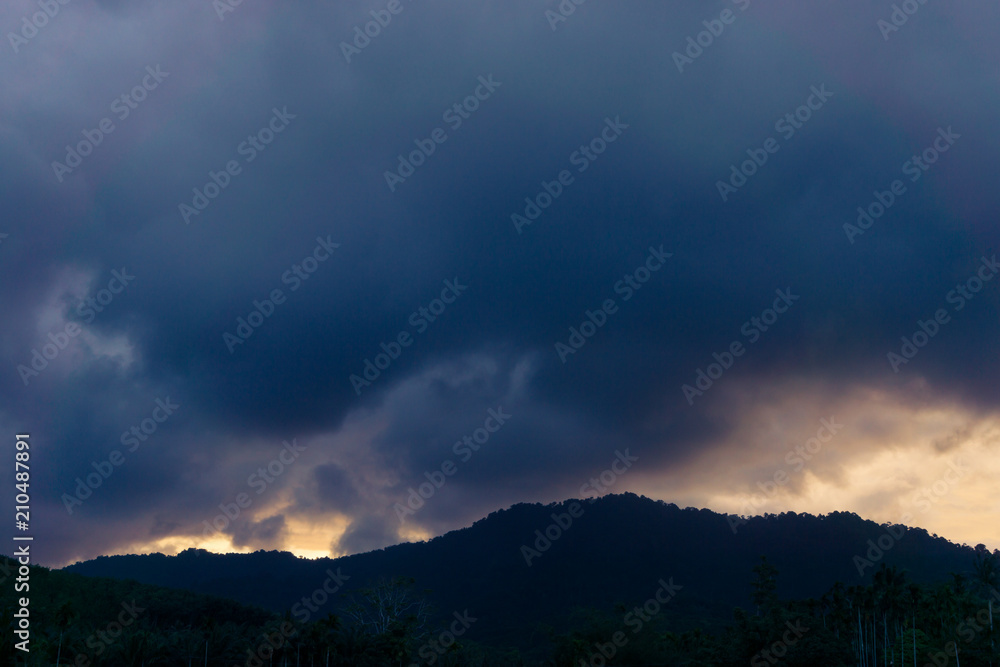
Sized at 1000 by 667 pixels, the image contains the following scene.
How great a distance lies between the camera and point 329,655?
97.9m

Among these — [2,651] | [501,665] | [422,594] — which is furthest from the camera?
[501,665]

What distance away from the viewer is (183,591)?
142m

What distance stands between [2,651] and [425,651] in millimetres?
76698

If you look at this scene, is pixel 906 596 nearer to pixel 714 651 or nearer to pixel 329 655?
pixel 714 651

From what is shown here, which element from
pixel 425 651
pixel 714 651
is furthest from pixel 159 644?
pixel 714 651

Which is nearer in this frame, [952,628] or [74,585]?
[952,628]

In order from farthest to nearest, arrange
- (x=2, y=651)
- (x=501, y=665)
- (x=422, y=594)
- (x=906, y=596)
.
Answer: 1. (x=501, y=665)
2. (x=422, y=594)
3. (x=906, y=596)
4. (x=2, y=651)

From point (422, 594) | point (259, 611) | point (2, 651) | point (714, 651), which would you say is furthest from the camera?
point (259, 611)

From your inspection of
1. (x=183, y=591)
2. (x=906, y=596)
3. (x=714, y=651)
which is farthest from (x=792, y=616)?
(x=183, y=591)

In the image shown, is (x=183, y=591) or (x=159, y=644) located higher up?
(x=183, y=591)

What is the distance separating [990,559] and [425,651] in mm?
79115

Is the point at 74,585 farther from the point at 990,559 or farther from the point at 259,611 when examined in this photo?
the point at 990,559

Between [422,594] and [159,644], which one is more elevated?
[422,594]

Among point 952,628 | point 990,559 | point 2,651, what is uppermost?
point 990,559
